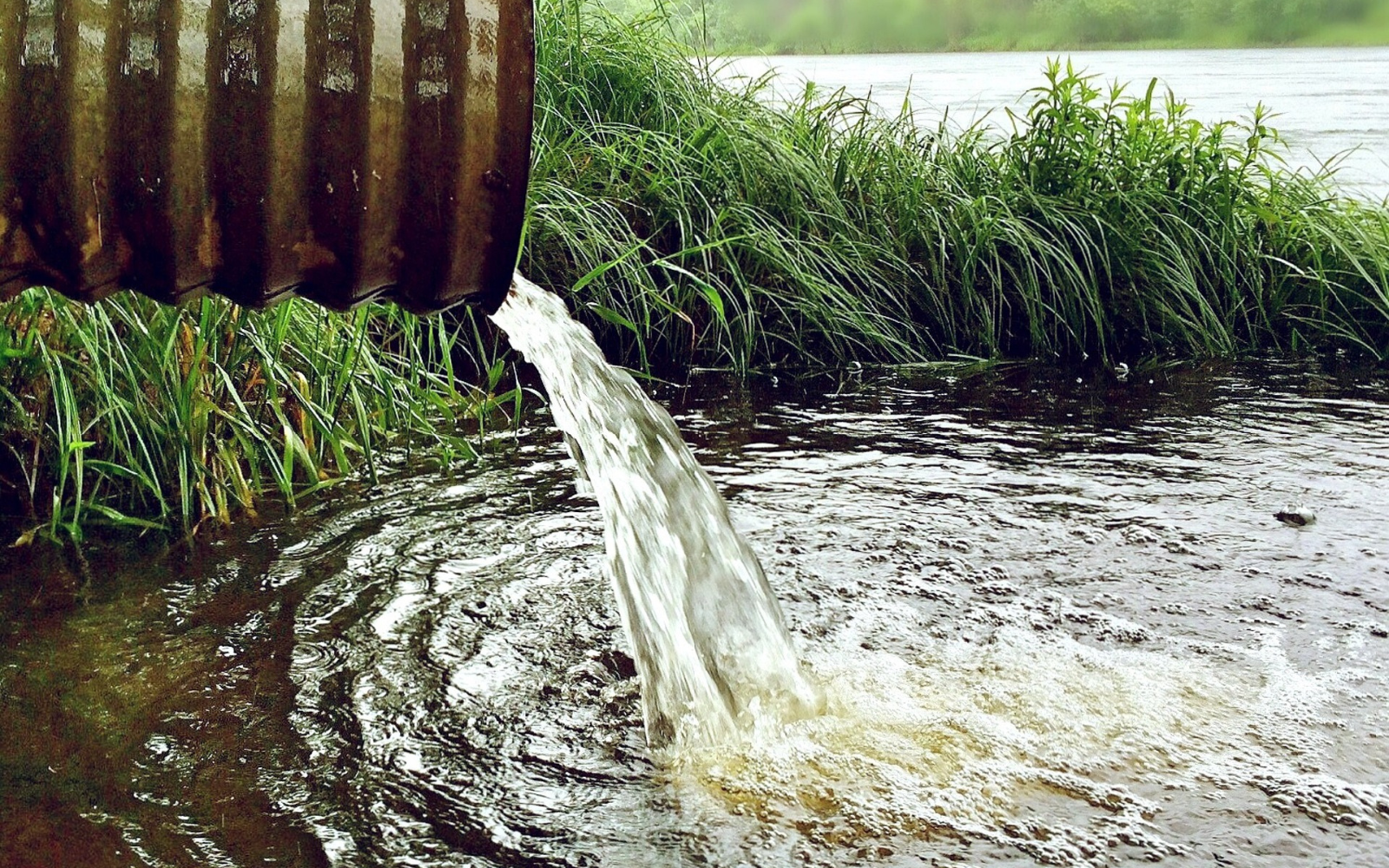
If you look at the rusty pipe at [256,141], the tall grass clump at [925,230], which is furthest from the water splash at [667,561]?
the tall grass clump at [925,230]

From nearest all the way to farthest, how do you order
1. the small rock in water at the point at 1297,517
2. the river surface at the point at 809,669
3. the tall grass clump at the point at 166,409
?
the river surface at the point at 809,669 < the tall grass clump at the point at 166,409 < the small rock in water at the point at 1297,517

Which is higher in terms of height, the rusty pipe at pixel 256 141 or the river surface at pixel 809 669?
the rusty pipe at pixel 256 141

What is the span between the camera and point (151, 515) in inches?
134

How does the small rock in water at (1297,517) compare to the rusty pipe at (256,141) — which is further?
the small rock in water at (1297,517)

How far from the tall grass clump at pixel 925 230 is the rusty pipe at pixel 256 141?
9.57 feet

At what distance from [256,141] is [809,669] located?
1.42 m

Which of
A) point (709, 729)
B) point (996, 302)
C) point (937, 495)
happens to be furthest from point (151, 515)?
point (996, 302)

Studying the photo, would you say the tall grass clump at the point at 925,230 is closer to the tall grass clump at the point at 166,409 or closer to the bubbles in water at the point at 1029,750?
the tall grass clump at the point at 166,409

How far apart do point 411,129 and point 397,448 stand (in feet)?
7.08

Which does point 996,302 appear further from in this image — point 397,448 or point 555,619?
point 555,619

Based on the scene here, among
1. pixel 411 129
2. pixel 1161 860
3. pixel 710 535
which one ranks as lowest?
pixel 1161 860

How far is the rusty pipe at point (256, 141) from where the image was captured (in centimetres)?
194

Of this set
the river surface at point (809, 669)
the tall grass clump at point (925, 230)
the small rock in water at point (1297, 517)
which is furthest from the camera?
the tall grass clump at point (925, 230)

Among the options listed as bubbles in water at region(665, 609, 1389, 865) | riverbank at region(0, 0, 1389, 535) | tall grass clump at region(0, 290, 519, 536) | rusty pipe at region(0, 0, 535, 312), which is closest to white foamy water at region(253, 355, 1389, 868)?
bubbles in water at region(665, 609, 1389, 865)
